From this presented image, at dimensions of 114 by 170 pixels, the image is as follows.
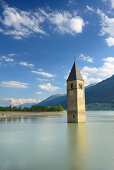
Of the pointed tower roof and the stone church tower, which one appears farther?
the pointed tower roof

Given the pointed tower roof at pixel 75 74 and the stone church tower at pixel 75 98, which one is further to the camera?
the pointed tower roof at pixel 75 74

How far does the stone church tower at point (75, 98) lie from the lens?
4597 cm

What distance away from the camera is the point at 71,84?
47875mm

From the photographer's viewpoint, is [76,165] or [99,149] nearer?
[76,165]

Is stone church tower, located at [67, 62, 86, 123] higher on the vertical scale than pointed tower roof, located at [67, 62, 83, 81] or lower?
lower

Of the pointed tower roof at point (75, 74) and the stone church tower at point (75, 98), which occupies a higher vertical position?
the pointed tower roof at point (75, 74)

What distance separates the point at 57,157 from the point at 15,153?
428 cm

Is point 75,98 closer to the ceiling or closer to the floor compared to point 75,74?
closer to the floor

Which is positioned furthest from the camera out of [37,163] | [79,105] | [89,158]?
[79,105]

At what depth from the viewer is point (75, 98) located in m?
46.1

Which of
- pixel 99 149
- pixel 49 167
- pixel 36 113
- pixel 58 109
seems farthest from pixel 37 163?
pixel 58 109

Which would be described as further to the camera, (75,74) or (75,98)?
(75,74)

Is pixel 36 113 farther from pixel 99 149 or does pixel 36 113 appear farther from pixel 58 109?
pixel 99 149

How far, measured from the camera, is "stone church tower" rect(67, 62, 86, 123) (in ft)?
151
